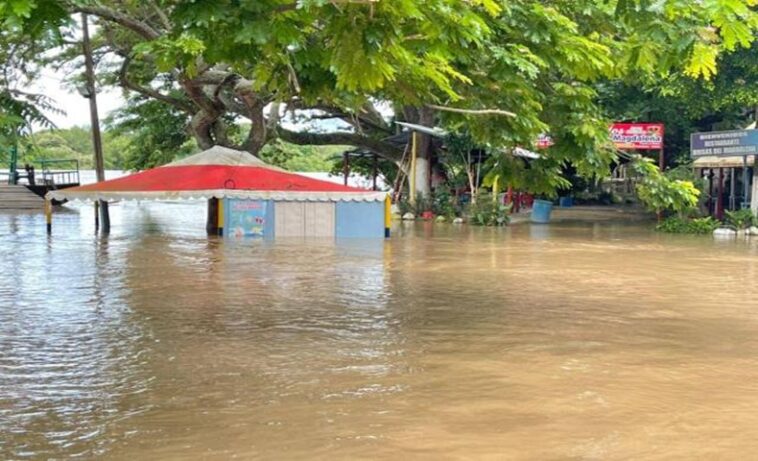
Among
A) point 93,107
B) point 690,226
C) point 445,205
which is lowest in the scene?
point 690,226

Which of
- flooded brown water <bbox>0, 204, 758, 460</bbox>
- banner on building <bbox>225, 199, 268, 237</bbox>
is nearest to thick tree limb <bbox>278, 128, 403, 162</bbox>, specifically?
banner on building <bbox>225, 199, 268, 237</bbox>

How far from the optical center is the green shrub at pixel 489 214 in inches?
1070

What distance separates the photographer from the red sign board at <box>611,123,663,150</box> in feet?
89.0

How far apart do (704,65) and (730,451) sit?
340 cm

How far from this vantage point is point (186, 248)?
18531mm

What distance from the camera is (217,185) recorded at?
2102 cm

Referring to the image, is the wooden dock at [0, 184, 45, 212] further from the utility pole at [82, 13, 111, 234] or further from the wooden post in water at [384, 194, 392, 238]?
the wooden post in water at [384, 194, 392, 238]

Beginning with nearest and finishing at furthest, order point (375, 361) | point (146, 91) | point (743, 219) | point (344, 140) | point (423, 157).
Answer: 1. point (375, 361)
2. point (146, 91)
3. point (743, 219)
4. point (423, 157)
5. point (344, 140)

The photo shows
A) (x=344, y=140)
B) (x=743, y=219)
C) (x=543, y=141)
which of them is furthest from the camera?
(x=344, y=140)

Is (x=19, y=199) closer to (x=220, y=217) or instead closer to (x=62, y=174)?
(x=62, y=174)

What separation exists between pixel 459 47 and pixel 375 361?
9.31 feet

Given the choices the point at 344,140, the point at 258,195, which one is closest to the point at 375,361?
the point at 258,195

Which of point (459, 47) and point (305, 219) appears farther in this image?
point (305, 219)

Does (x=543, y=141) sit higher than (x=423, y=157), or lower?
lower
